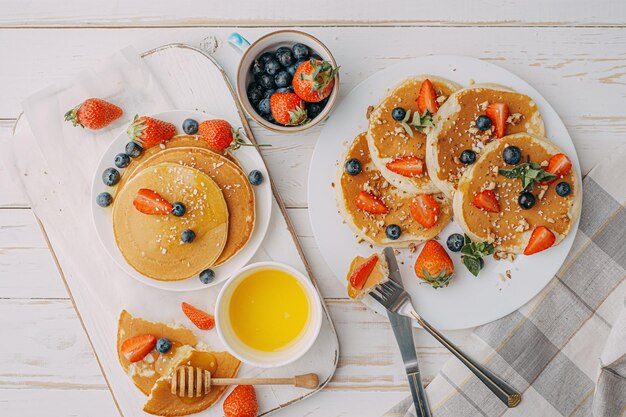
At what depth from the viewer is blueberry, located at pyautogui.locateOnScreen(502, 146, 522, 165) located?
6.89ft

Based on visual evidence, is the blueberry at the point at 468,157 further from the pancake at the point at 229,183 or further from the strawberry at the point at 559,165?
the pancake at the point at 229,183

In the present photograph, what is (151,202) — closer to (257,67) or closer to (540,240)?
(257,67)

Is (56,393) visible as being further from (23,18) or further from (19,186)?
(23,18)

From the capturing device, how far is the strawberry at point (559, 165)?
2133 mm

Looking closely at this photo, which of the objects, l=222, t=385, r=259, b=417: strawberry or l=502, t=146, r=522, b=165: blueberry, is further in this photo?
l=222, t=385, r=259, b=417: strawberry

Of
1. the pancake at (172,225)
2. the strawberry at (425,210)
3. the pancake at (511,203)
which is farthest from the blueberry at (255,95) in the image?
the pancake at (511,203)

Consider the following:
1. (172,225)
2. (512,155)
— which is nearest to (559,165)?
(512,155)

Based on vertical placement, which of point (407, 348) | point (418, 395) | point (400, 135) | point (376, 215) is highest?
point (400, 135)

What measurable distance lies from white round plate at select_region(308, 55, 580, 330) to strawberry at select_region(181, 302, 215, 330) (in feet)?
1.73

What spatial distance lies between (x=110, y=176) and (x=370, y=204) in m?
1.01

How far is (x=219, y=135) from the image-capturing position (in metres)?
2.19

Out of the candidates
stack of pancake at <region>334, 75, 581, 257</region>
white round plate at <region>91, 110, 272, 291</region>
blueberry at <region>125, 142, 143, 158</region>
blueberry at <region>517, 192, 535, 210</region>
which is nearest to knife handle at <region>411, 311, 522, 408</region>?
stack of pancake at <region>334, 75, 581, 257</region>

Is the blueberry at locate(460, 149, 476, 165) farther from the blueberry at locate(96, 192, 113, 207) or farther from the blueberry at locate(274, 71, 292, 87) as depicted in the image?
the blueberry at locate(96, 192, 113, 207)

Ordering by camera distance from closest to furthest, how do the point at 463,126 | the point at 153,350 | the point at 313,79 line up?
the point at 313,79 < the point at 463,126 < the point at 153,350
